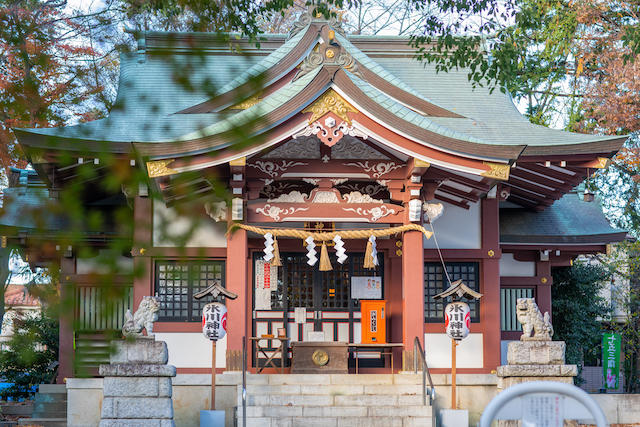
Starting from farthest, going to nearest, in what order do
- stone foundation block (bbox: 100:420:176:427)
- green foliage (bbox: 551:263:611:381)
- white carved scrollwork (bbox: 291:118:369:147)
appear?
1. green foliage (bbox: 551:263:611:381)
2. white carved scrollwork (bbox: 291:118:369:147)
3. stone foundation block (bbox: 100:420:176:427)

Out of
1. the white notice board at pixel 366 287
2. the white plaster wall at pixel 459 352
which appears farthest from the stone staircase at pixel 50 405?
the white plaster wall at pixel 459 352

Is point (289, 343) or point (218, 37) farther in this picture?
point (289, 343)

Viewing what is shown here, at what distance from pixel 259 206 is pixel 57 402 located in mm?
5473

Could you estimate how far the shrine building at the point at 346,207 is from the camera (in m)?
10.2

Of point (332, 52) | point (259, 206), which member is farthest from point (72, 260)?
point (332, 52)

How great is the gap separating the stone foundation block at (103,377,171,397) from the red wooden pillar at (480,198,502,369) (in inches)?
235

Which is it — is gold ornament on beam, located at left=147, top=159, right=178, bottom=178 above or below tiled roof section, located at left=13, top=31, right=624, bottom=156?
below

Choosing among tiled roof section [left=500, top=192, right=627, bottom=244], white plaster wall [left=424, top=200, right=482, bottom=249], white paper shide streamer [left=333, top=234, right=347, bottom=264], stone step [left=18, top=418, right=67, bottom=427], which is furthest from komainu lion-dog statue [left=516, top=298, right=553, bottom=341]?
stone step [left=18, top=418, right=67, bottom=427]

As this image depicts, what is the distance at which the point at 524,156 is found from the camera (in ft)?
36.3

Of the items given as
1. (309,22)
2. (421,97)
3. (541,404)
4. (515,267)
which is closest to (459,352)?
(515,267)

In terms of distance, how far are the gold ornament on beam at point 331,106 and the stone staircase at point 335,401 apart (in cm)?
388

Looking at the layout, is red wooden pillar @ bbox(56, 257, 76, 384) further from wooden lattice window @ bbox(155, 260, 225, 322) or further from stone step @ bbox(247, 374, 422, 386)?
stone step @ bbox(247, 374, 422, 386)

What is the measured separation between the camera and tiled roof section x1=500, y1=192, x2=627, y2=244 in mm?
12953

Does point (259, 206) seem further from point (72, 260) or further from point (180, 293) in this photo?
point (72, 260)
